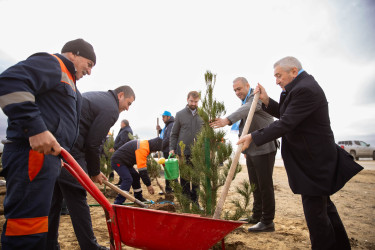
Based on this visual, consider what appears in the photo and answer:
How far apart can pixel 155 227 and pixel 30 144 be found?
3.35 ft

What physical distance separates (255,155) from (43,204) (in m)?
2.64

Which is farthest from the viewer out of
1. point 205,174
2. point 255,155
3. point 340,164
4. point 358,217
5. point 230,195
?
point 230,195

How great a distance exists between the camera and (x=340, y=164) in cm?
203

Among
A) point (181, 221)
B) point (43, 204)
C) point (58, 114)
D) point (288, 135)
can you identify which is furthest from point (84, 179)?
point (288, 135)

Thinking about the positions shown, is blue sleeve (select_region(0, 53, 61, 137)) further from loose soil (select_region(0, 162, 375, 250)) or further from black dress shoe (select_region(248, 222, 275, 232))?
black dress shoe (select_region(248, 222, 275, 232))

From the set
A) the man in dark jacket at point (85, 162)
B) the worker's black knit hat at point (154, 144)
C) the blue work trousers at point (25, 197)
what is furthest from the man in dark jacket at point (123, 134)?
the blue work trousers at point (25, 197)

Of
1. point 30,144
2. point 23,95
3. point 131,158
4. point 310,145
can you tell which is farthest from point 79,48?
point 131,158

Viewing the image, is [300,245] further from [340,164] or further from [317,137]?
[317,137]

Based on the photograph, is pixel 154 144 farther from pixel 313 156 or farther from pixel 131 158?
pixel 313 156

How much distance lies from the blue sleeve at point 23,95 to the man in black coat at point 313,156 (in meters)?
1.87

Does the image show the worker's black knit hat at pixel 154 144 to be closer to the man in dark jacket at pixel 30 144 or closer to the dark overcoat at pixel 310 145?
the dark overcoat at pixel 310 145

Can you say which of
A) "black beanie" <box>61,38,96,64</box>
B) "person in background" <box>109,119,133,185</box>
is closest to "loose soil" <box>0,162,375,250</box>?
"black beanie" <box>61,38,96,64</box>

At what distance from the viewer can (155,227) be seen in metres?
1.65

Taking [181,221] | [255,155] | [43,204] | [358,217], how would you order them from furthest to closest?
[358,217] < [255,155] < [181,221] < [43,204]
